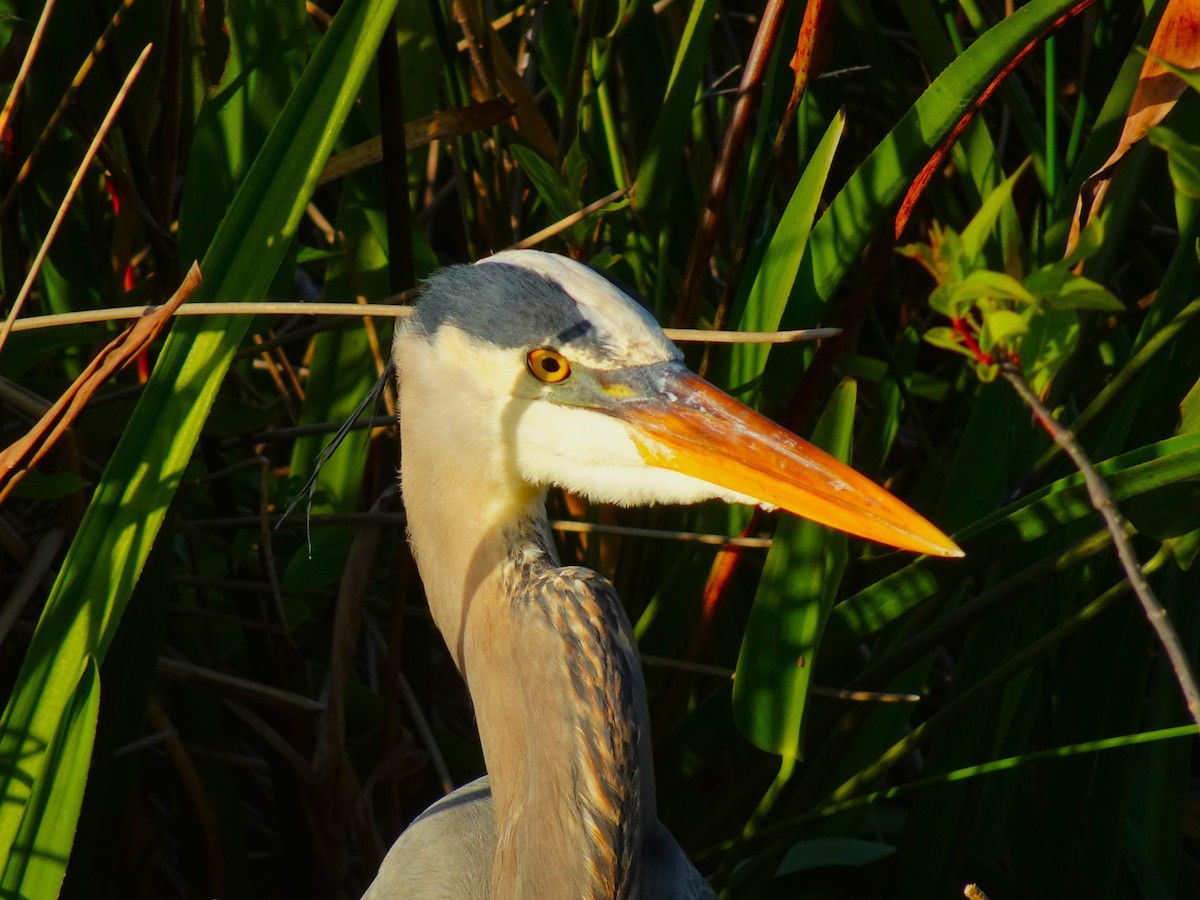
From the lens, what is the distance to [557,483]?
1.11m

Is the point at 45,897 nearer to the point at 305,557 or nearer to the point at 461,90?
the point at 305,557

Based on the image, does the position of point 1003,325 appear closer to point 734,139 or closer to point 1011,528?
point 1011,528

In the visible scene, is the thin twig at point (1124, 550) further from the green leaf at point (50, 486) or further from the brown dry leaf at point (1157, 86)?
the green leaf at point (50, 486)

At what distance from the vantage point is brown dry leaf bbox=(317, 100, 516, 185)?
1.34 meters

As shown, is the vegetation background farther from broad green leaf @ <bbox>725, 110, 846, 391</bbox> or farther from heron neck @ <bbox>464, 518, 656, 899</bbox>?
heron neck @ <bbox>464, 518, 656, 899</bbox>

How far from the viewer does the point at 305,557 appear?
156cm

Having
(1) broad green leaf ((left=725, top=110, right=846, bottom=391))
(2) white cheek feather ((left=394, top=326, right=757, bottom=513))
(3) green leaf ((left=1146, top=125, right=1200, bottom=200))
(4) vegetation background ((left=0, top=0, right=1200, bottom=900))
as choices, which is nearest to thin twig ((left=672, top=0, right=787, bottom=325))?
(4) vegetation background ((left=0, top=0, right=1200, bottom=900))

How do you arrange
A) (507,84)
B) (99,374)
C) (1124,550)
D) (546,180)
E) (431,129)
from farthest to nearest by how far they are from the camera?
(507,84), (431,129), (546,180), (99,374), (1124,550)

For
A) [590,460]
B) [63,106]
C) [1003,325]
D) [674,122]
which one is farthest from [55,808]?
[674,122]

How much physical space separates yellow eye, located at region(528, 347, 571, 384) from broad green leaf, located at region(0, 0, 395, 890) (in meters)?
0.24

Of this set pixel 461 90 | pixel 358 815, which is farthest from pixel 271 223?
pixel 358 815

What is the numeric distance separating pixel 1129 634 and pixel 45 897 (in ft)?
3.75

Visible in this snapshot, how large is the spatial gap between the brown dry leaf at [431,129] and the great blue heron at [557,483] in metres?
0.29

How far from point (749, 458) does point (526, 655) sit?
0.27m
